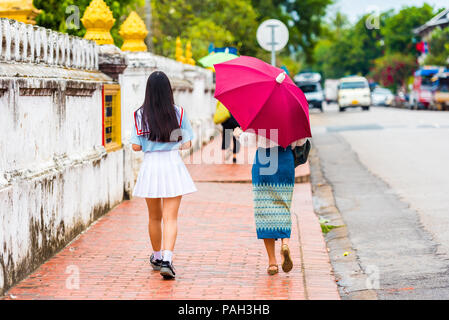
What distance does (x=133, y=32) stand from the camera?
11156mm

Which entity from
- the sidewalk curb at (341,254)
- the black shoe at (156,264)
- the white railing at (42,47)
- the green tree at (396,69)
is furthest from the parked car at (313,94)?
the black shoe at (156,264)

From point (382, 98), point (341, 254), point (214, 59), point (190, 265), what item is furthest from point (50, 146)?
point (382, 98)

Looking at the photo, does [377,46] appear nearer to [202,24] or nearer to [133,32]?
[202,24]

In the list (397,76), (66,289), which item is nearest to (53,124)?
(66,289)

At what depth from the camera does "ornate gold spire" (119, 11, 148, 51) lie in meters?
11.2

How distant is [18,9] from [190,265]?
3020 mm

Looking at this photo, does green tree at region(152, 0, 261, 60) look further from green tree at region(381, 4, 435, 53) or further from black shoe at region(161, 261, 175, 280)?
green tree at region(381, 4, 435, 53)

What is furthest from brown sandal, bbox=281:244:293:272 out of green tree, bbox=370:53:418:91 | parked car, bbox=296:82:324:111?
green tree, bbox=370:53:418:91

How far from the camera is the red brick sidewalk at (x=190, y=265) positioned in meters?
5.85

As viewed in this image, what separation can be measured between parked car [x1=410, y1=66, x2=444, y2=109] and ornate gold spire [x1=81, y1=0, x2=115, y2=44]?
40.7m

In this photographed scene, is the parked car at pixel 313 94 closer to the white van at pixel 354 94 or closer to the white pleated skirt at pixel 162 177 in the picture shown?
the white van at pixel 354 94

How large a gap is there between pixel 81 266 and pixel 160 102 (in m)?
1.63

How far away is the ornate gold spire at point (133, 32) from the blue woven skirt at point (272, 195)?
207 inches

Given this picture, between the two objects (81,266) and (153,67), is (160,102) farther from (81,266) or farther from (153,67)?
(153,67)
